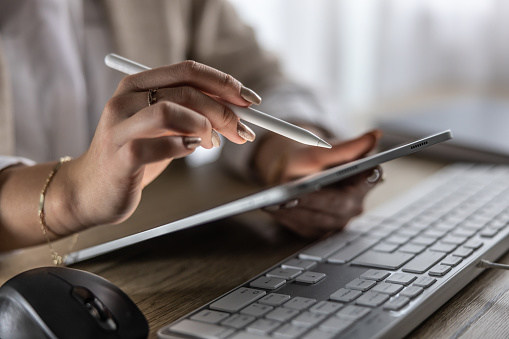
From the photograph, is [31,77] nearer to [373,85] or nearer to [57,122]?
[57,122]

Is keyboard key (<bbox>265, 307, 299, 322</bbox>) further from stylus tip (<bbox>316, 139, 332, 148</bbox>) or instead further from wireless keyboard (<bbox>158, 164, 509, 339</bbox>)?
stylus tip (<bbox>316, 139, 332, 148</bbox>)

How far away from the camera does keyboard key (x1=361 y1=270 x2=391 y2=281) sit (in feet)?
1.28

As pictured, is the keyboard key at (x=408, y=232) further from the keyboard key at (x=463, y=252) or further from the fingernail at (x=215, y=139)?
the fingernail at (x=215, y=139)

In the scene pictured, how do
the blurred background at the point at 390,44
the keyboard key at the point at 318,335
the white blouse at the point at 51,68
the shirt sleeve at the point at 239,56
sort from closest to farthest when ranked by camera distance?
the keyboard key at the point at 318,335 < the white blouse at the point at 51,68 < the shirt sleeve at the point at 239,56 < the blurred background at the point at 390,44

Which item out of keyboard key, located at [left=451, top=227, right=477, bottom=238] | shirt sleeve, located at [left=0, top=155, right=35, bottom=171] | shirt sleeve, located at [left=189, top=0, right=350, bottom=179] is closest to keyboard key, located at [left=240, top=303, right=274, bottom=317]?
keyboard key, located at [left=451, top=227, right=477, bottom=238]

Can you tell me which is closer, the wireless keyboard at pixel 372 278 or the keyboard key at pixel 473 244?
the wireless keyboard at pixel 372 278

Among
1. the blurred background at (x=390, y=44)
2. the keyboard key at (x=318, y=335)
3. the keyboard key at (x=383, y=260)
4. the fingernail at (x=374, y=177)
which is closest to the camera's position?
the keyboard key at (x=318, y=335)

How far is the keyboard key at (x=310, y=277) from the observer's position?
393 mm

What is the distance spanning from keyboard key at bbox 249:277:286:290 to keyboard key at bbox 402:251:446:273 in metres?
0.09

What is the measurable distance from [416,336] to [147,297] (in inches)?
8.1

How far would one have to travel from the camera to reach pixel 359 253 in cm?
45

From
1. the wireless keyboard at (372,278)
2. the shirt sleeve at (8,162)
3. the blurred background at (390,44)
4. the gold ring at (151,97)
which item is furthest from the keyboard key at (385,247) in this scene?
the blurred background at (390,44)

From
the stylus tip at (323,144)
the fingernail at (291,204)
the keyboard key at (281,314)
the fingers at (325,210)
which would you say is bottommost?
the keyboard key at (281,314)

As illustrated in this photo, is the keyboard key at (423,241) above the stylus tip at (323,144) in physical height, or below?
below
